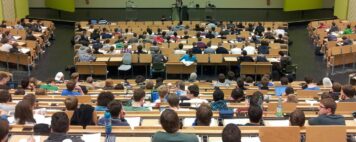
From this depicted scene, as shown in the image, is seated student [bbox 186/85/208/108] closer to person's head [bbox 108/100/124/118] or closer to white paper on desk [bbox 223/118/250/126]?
white paper on desk [bbox 223/118/250/126]

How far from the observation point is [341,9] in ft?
85.7

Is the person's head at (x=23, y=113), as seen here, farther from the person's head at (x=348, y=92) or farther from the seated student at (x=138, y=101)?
the person's head at (x=348, y=92)

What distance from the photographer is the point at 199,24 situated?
2328 centimetres

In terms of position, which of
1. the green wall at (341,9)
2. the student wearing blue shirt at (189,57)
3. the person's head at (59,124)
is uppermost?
the green wall at (341,9)

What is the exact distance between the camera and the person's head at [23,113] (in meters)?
7.23

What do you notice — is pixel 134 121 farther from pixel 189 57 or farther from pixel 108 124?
pixel 189 57

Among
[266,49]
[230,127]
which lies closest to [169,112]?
[230,127]

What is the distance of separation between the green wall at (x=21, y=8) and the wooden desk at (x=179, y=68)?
1286cm

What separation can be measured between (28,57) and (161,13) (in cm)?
1307

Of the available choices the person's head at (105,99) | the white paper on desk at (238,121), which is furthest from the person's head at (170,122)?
the person's head at (105,99)

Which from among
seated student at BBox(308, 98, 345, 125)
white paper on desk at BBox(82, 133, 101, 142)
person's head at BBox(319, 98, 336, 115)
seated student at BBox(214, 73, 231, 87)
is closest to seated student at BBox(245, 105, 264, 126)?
seated student at BBox(308, 98, 345, 125)

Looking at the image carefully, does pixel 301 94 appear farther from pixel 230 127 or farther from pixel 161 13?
pixel 161 13

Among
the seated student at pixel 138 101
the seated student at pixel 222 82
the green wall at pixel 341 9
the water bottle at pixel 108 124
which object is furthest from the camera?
the green wall at pixel 341 9

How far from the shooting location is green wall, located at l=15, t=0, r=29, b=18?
85.3ft
